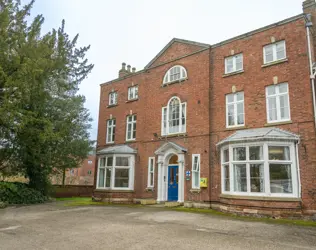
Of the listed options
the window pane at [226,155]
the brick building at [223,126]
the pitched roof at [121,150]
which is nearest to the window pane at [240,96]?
the brick building at [223,126]

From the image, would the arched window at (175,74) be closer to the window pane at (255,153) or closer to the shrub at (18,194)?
the window pane at (255,153)

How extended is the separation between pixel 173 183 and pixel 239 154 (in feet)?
17.6

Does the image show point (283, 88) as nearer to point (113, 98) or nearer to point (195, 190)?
point (195, 190)

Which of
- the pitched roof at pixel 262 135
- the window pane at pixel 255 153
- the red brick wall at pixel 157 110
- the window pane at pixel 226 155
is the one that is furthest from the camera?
the red brick wall at pixel 157 110

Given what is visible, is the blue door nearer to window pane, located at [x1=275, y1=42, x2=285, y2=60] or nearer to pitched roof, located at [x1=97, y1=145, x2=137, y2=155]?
pitched roof, located at [x1=97, y1=145, x2=137, y2=155]

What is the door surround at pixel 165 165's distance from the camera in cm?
1683

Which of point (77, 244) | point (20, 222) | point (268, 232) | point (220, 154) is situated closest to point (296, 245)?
point (268, 232)

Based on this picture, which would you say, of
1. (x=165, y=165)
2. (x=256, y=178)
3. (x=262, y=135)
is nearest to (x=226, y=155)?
(x=256, y=178)

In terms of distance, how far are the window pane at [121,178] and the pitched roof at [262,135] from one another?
796 centimetres

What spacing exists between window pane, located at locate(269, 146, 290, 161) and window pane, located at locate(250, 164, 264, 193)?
0.72 m

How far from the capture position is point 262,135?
12.9 metres

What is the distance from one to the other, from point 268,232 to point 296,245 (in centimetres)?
168

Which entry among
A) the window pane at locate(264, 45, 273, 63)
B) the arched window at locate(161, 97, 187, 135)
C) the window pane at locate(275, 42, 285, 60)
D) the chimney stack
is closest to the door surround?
the arched window at locate(161, 97, 187, 135)

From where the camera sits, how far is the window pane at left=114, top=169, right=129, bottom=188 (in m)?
19.4
